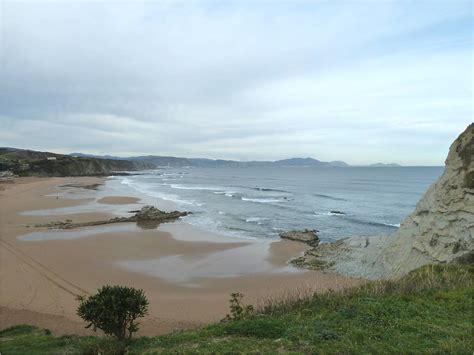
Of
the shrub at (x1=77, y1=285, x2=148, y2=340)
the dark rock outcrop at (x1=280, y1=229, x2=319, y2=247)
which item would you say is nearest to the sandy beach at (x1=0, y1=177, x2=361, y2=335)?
the dark rock outcrop at (x1=280, y1=229, x2=319, y2=247)

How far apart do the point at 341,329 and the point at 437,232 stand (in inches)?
431

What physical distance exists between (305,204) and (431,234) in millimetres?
33939

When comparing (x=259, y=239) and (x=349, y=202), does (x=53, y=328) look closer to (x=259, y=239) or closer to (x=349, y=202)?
(x=259, y=239)

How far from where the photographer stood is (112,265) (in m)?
19.8

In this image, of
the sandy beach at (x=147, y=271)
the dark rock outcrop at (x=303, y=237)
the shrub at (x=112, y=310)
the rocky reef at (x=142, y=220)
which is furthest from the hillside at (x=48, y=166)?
the shrub at (x=112, y=310)

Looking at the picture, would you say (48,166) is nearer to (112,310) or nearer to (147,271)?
(147,271)

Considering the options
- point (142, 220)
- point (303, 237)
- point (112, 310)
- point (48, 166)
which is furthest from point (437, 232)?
point (48, 166)

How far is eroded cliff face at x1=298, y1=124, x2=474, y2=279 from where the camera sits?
14.8m

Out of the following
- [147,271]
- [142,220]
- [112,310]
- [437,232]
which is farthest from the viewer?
[142,220]

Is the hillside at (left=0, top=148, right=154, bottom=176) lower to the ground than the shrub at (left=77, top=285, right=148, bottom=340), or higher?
higher

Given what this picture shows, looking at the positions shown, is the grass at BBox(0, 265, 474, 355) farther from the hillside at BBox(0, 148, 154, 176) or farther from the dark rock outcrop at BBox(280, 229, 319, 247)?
the hillside at BBox(0, 148, 154, 176)

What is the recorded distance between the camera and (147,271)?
62.3 ft

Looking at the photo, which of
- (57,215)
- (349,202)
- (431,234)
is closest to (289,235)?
(431,234)

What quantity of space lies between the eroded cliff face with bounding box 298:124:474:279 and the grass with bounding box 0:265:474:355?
17.3 ft
